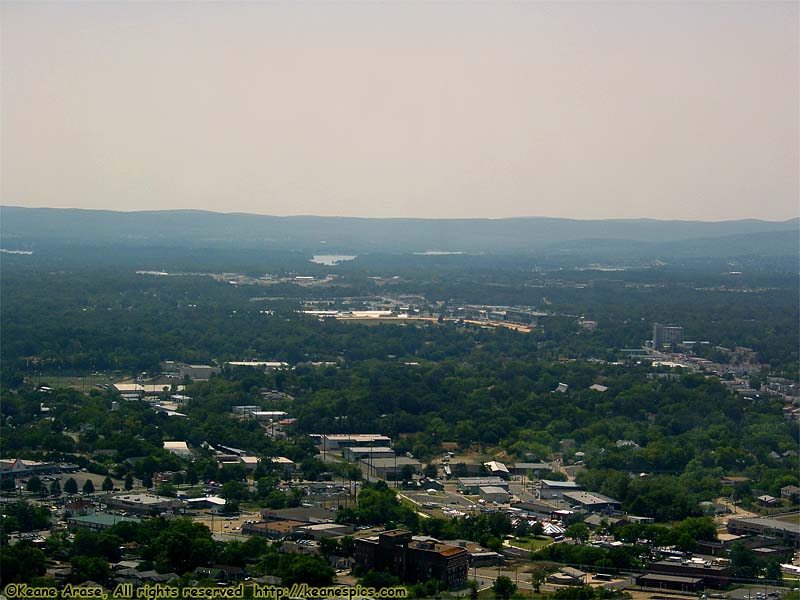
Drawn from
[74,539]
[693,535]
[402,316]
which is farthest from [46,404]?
[402,316]

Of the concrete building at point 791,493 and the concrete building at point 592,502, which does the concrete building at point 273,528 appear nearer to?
the concrete building at point 592,502

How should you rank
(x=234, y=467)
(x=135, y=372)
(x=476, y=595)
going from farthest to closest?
(x=135, y=372) < (x=234, y=467) < (x=476, y=595)

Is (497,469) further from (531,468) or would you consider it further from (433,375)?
(433,375)

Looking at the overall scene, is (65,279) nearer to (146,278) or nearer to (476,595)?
(146,278)

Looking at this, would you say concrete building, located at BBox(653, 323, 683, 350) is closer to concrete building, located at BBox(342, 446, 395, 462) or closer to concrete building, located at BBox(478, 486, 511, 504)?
concrete building, located at BBox(342, 446, 395, 462)

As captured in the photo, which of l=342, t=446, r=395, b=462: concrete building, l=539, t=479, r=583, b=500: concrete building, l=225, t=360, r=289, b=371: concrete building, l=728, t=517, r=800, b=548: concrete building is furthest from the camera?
l=225, t=360, r=289, b=371: concrete building

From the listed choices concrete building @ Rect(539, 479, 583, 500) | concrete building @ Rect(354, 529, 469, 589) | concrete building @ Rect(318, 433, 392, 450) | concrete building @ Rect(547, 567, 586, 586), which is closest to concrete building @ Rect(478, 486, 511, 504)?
concrete building @ Rect(539, 479, 583, 500)
